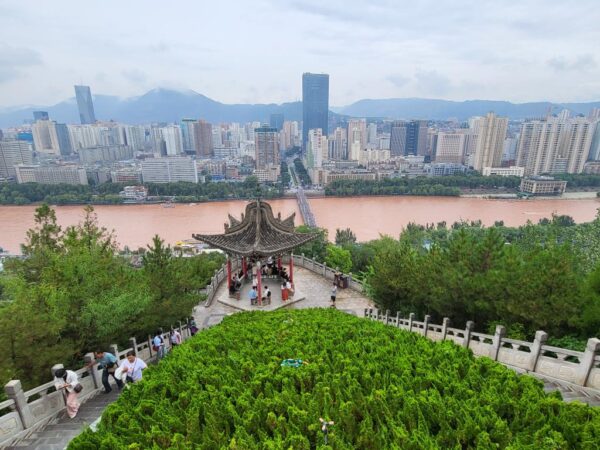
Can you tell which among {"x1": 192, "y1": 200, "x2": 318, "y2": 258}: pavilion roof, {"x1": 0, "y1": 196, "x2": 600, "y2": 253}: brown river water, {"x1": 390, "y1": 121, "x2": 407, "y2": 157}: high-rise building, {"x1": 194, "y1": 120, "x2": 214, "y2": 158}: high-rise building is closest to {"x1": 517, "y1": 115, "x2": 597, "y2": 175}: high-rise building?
{"x1": 0, "y1": 196, "x2": 600, "y2": 253}: brown river water

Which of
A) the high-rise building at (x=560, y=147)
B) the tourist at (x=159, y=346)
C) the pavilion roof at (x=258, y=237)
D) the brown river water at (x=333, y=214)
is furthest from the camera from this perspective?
the high-rise building at (x=560, y=147)

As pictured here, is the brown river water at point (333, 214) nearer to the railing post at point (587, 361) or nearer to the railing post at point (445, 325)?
the railing post at point (445, 325)

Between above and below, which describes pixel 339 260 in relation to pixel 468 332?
below

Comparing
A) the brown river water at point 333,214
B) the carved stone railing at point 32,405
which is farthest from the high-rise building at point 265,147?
the carved stone railing at point 32,405

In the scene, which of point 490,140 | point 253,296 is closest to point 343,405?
point 253,296

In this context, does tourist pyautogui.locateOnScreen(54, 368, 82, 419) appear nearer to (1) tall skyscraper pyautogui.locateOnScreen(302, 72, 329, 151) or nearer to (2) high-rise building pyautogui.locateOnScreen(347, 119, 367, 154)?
(2) high-rise building pyautogui.locateOnScreen(347, 119, 367, 154)

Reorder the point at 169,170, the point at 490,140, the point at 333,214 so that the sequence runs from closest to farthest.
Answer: the point at 333,214
the point at 169,170
the point at 490,140

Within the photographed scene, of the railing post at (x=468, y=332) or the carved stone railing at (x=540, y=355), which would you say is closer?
the carved stone railing at (x=540, y=355)

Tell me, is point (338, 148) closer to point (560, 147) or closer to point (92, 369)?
point (560, 147)
